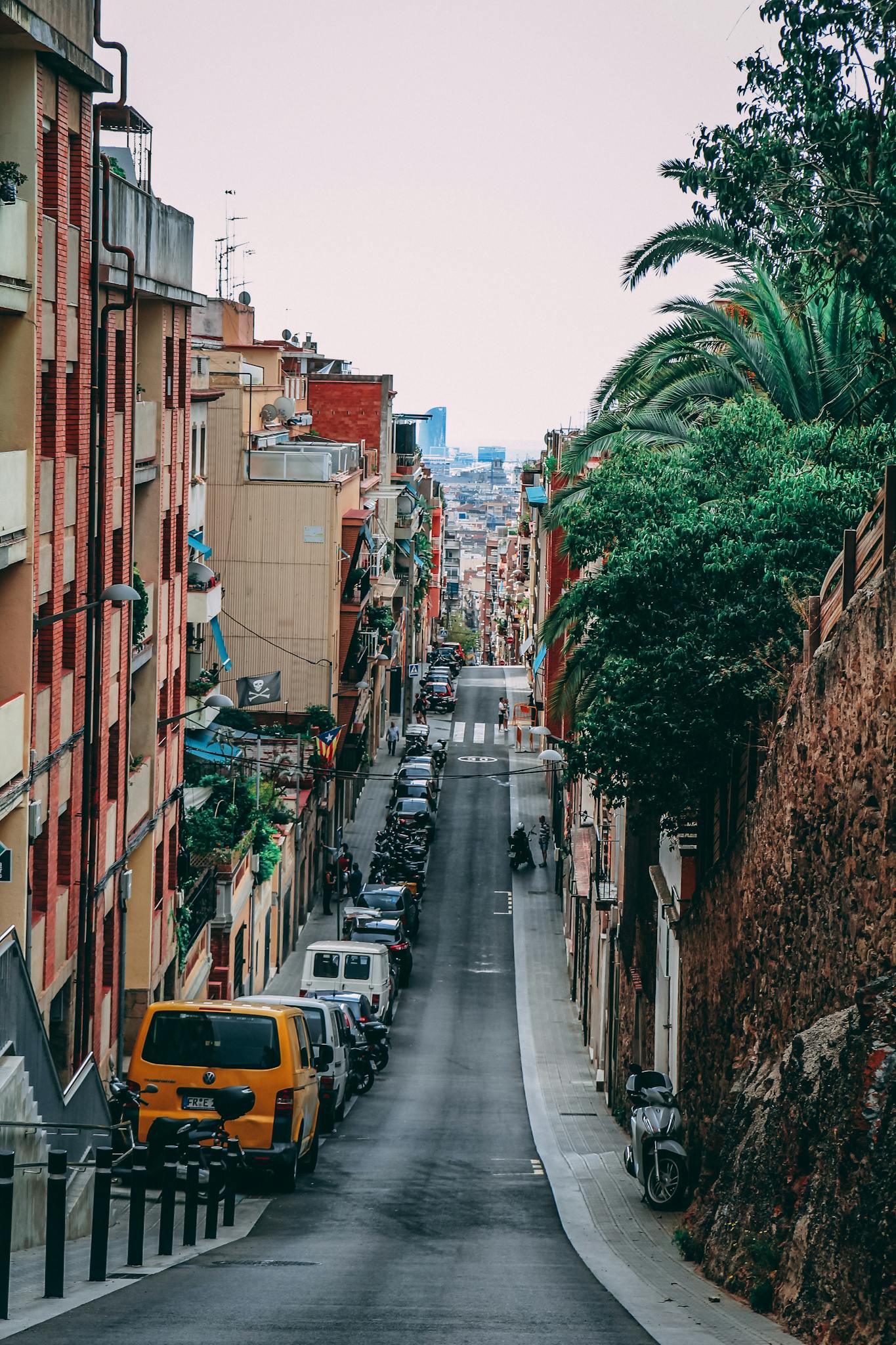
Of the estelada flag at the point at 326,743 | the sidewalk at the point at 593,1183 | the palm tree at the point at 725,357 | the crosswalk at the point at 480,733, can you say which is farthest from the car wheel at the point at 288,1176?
the crosswalk at the point at 480,733

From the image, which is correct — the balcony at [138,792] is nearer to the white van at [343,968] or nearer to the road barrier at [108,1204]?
the white van at [343,968]

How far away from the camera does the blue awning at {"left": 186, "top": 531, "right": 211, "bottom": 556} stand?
3456 centimetres

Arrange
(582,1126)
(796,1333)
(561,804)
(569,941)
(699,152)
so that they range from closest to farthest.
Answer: (796,1333) → (699,152) → (582,1126) → (569,941) → (561,804)

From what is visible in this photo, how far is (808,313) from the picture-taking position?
904 inches

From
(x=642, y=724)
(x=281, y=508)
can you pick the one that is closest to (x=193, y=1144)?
(x=642, y=724)

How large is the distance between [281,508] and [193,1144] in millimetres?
39113

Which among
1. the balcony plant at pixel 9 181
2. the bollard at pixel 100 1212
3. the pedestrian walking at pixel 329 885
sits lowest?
the pedestrian walking at pixel 329 885

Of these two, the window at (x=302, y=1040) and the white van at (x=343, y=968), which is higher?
the window at (x=302, y=1040)

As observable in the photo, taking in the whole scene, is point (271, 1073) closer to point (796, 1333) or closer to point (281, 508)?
point (796, 1333)

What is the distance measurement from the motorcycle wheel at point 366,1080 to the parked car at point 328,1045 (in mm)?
3695

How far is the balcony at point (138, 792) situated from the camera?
87.6 ft

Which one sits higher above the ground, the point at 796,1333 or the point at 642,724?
the point at 642,724

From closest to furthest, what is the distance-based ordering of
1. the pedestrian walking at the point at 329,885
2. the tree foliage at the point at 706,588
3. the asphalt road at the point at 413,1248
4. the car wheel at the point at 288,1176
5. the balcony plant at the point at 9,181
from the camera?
the asphalt road at the point at 413,1248, the balcony plant at the point at 9,181, the car wheel at the point at 288,1176, the tree foliage at the point at 706,588, the pedestrian walking at the point at 329,885

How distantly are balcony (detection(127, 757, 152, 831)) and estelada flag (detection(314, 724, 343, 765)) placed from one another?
63.7 feet
